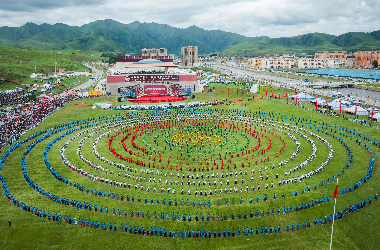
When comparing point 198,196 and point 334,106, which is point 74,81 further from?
point 198,196

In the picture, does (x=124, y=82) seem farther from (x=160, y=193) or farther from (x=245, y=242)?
(x=245, y=242)

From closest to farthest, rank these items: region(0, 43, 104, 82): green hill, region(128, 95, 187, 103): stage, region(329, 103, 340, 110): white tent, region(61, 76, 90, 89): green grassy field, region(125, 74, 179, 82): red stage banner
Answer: region(329, 103, 340, 110): white tent, region(128, 95, 187, 103): stage, region(125, 74, 179, 82): red stage banner, region(61, 76, 90, 89): green grassy field, region(0, 43, 104, 82): green hill

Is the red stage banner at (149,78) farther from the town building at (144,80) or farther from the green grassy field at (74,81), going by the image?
the green grassy field at (74,81)

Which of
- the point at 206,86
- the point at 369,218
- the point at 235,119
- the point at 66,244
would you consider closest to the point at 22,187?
the point at 66,244

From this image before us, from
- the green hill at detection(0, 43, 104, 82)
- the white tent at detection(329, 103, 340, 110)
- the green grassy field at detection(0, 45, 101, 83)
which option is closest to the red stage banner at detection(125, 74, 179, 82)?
the green grassy field at detection(0, 45, 101, 83)

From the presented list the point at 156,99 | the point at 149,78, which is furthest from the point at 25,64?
the point at 156,99

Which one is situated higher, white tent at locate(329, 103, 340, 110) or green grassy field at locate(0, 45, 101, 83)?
green grassy field at locate(0, 45, 101, 83)

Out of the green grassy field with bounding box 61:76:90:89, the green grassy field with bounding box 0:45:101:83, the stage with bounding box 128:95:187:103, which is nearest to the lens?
the stage with bounding box 128:95:187:103

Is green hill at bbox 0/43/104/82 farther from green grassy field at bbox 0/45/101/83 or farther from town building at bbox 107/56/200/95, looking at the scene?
town building at bbox 107/56/200/95

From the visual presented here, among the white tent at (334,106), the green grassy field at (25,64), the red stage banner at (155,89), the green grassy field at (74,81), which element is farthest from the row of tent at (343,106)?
the green grassy field at (25,64)
